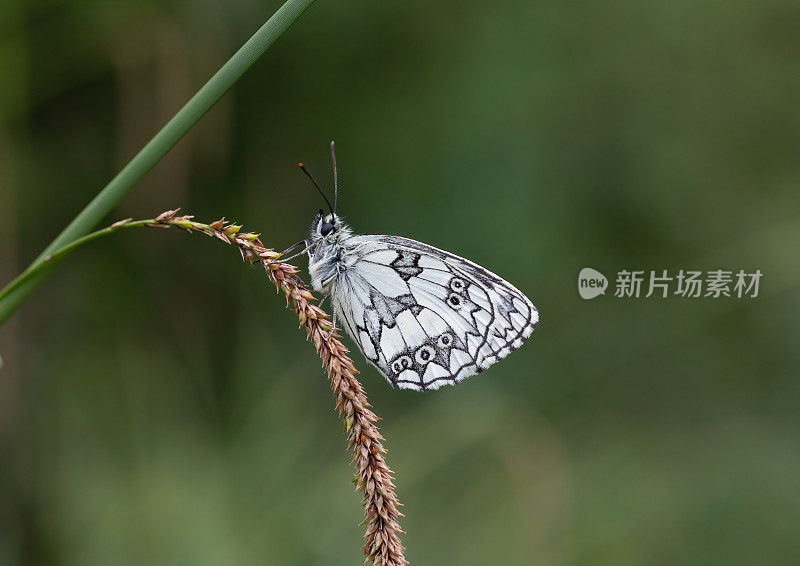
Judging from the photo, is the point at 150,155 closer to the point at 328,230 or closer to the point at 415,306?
the point at 328,230

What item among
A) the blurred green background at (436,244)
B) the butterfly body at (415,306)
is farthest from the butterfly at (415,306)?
the blurred green background at (436,244)

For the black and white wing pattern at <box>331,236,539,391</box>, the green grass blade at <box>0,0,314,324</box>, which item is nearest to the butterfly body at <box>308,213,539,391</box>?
the black and white wing pattern at <box>331,236,539,391</box>

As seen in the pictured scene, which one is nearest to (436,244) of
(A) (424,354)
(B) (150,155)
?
(A) (424,354)

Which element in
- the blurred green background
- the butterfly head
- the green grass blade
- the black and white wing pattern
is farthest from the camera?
the blurred green background

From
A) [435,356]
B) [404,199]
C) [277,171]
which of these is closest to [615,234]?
[404,199]

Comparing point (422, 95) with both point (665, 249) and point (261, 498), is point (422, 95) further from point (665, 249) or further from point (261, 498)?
point (261, 498)

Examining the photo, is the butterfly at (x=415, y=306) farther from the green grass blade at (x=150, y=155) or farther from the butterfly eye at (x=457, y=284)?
the green grass blade at (x=150, y=155)

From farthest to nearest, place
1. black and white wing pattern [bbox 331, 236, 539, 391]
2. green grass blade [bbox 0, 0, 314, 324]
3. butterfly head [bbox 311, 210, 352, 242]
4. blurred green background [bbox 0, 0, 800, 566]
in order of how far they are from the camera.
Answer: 1. blurred green background [bbox 0, 0, 800, 566]
2. butterfly head [bbox 311, 210, 352, 242]
3. black and white wing pattern [bbox 331, 236, 539, 391]
4. green grass blade [bbox 0, 0, 314, 324]

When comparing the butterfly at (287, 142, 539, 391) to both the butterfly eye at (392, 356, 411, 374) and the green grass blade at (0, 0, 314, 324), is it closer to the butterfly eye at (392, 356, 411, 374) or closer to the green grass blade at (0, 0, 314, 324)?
the butterfly eye at (392, 356, 411, 374)
